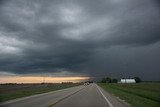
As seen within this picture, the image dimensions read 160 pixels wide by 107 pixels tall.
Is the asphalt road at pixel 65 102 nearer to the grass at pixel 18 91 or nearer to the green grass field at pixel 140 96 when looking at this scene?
the green grass field at pixel 140 96

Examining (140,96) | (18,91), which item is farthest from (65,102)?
(18,91)

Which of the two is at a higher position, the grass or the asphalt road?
the grass

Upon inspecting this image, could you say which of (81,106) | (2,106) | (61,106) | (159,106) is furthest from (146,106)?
(2,106)

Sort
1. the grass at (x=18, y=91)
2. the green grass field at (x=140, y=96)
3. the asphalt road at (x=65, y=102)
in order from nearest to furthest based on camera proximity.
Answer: the asphalt road at (x=65, y=102) < the green grass field at (x=140, y=96) < the grass at (x=18, y=91)

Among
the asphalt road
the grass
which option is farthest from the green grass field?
the grass

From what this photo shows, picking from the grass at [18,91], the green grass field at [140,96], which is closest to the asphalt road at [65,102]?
the green grass field at [140,96]

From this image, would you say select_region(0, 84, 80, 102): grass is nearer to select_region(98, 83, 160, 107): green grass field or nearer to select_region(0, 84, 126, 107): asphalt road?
select_region(0, 84, 126, 107): asphalt road

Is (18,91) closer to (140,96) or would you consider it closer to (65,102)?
(140,96)

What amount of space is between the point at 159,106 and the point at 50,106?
Answer: 830 centimetres

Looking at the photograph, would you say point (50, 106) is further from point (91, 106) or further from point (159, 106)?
point (159, 106)

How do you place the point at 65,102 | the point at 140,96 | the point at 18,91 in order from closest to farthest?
1. the point at 65,102
2. the point at 140,96
3. the point at 18,91

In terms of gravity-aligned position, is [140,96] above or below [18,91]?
below

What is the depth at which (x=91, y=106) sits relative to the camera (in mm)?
20219

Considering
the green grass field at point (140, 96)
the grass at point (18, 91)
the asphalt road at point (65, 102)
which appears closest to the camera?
the asphalt road at point (65, 102)
